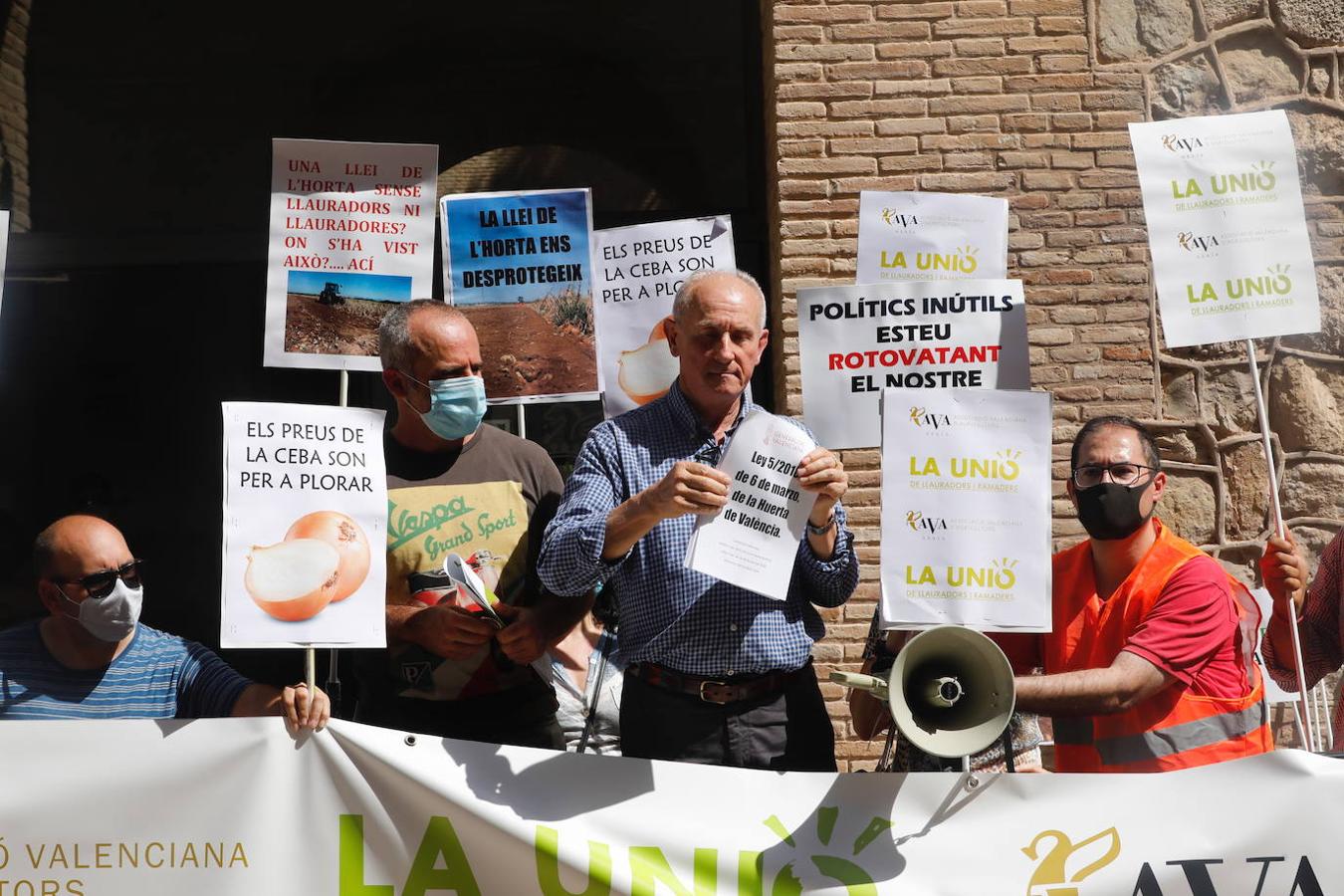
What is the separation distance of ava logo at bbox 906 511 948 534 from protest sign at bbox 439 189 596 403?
1530 mm

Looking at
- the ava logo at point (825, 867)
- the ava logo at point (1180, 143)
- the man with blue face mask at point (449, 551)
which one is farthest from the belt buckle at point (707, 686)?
the ava logo at point (1180, 143)

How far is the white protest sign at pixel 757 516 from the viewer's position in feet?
11.2

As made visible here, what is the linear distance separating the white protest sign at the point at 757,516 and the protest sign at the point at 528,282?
1.56m

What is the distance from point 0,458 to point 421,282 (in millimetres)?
3294

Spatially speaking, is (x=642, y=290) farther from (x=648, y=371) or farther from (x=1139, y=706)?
(x=1139, y=706)

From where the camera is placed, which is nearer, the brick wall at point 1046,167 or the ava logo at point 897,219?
the ava logo at point 897,219

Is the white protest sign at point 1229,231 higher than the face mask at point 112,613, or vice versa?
the white protest sign at point 1229,231

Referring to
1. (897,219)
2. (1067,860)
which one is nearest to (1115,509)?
(1067,860)

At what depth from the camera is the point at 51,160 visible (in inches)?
281

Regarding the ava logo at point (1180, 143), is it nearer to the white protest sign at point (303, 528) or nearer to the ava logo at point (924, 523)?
the ava logo at point (924, 523)

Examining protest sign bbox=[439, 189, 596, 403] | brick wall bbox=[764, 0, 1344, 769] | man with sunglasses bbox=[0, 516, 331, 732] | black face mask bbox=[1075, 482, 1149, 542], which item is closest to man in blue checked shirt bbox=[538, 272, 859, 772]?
black face mask bbox=[1075, 482, 1149, 542]

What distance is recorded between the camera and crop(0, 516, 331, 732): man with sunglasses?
12.1ft

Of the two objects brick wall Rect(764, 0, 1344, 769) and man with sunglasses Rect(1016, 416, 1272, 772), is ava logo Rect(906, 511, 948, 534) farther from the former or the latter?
brick wall Rect(764, 0, 1344, 769)

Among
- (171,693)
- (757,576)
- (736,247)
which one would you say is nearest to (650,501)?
(757,576)
